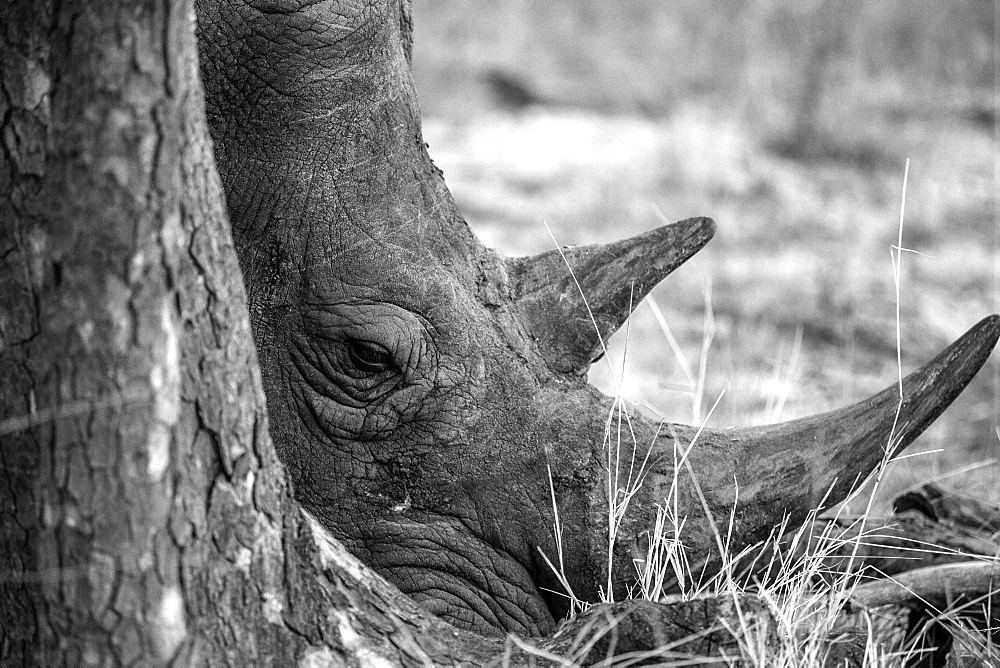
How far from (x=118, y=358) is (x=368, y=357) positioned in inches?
39.5

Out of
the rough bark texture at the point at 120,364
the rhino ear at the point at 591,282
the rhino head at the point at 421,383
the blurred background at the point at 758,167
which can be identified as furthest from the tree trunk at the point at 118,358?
the blurred background at the point at 758,167

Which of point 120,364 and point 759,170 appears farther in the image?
point 759,170

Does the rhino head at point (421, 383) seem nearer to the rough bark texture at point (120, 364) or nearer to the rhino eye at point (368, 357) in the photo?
the rhino eye at point (368, 357)

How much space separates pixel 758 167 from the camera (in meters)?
8.35

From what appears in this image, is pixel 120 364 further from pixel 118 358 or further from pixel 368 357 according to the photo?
pixel 368 357

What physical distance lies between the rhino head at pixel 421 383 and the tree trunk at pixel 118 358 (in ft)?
2.54

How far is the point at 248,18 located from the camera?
2.49 metres

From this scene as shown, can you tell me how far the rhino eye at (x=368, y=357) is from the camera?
2475 millimetres

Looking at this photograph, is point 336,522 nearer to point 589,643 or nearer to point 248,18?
point 589,643

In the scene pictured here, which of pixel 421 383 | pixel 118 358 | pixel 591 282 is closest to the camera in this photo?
pixel 118 358

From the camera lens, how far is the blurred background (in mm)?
5625

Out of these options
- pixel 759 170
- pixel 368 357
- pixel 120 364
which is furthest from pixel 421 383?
pixel 759 170

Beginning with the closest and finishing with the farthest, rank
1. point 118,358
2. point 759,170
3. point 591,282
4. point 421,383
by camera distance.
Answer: point 118,358 < point 421,383 < point 591,282 < point 759,170

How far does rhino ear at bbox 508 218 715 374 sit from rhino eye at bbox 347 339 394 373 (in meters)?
0.33
